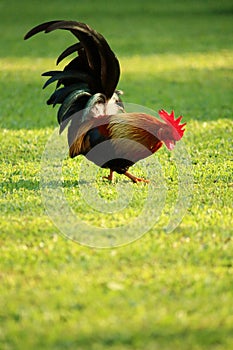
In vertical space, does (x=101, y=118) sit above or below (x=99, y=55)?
below

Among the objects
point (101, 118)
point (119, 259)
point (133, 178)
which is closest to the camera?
point (119, 259)

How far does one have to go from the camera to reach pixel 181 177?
6707 mm

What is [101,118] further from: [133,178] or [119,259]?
[119,259]

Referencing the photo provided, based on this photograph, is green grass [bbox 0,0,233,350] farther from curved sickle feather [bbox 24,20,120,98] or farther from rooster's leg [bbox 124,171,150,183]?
curved sickle feather [bbox 24,20,120,98]

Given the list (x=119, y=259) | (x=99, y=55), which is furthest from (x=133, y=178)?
(x=119, y=259)

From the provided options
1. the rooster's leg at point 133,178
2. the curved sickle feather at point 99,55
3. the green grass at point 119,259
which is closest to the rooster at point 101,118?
the curved sickle feather at point 99,55

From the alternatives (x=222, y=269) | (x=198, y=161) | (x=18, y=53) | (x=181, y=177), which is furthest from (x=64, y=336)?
(x=18, y=53)

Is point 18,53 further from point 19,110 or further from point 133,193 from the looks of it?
point 133,193

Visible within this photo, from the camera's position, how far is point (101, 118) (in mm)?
5992

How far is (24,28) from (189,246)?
15.7m

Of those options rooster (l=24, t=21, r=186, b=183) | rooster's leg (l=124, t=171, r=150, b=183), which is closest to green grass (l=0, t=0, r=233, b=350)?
rooster's leg (l=124, t=171, r=150, b=183)

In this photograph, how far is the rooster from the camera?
19.3 feet

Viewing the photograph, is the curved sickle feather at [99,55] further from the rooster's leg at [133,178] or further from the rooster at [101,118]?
the rooster's leg at [133,178]

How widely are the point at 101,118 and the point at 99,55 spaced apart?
512mm
